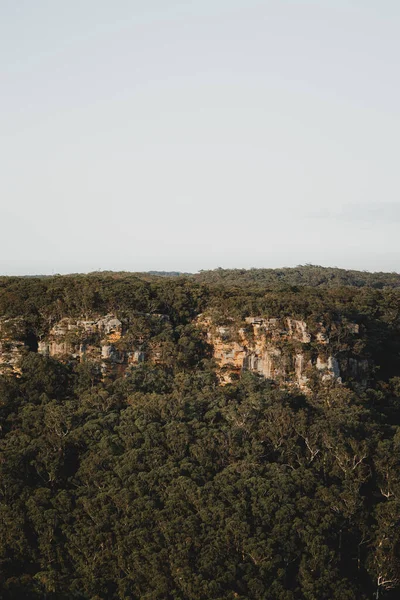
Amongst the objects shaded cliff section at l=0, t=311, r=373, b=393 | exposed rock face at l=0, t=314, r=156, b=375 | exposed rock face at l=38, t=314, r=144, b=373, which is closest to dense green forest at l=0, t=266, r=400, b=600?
shaded cliff section at l=0, t=311, r=373, b=393

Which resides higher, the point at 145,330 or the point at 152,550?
the point at 145,330

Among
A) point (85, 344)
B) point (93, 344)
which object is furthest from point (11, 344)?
point (93, 344)

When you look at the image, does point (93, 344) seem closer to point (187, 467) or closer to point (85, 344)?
point (85, 344)

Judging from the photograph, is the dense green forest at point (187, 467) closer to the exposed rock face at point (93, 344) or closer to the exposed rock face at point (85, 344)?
the exposed rock face at point (85, 344)

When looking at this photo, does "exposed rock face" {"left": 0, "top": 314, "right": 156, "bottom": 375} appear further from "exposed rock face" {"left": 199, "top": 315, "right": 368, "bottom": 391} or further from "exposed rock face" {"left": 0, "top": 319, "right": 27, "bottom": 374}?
"exposed rock face" {"left": 199, "top": 315, "right": 368, "bottom": 391}

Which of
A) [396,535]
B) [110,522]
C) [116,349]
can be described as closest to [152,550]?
[110,522]

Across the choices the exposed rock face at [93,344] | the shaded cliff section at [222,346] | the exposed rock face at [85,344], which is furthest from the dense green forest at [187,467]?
the exposed rock face at [93,344]

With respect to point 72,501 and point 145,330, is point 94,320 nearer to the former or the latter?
point 145,330
